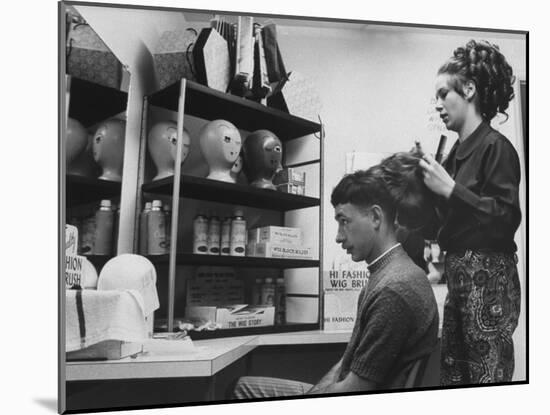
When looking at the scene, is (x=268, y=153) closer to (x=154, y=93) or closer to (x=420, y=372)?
(x=154, y=93)

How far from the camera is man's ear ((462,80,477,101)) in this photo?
3.85 m

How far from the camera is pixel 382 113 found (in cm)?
373

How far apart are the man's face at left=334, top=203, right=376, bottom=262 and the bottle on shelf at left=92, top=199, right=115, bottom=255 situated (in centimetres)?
111

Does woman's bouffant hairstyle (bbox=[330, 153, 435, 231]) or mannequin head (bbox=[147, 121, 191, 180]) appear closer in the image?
mannequin head (bbox=[147, 121, 191, 180])

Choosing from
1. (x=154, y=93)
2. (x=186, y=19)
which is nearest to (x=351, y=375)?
(x=154, y=93)

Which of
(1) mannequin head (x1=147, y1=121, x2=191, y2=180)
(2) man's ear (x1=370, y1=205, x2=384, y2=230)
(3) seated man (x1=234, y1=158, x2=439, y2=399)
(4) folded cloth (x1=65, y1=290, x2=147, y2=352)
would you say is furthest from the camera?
(2) man's ear (x1=370, y1=205, x2=384, y2=230)

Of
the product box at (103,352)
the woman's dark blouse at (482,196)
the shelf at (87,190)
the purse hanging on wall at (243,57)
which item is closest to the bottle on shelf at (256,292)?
the product box at (103,352)

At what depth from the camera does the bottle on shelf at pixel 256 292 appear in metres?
3.47

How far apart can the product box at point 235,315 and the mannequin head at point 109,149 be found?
0.70 m

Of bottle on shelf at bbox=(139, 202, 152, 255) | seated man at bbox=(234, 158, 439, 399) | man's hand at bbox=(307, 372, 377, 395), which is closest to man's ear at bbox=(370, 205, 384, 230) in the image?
seated man at bbox=(234, 158, 439, 399)

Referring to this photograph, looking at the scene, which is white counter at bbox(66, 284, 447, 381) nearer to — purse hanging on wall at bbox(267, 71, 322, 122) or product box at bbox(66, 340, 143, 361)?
product box at bbox(66, 340, 143, 361)

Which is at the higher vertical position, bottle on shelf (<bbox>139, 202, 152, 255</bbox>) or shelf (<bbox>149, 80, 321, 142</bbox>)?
shelf (<bbox>149, 80, 321, 142</bbox>)

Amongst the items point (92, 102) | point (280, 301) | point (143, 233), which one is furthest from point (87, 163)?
point (280, 301)

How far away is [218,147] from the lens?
132 inches
